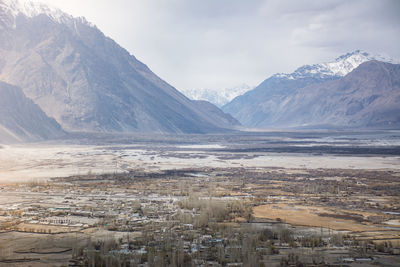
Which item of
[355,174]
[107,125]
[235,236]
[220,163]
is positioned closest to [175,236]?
[235,236]

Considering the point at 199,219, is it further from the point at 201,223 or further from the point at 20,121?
the point at 20,121

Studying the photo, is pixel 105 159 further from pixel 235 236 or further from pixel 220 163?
pixel 235 236

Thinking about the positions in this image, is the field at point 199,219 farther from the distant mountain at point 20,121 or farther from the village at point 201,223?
the distant mountain at point 20,121

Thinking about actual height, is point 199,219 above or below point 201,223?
above

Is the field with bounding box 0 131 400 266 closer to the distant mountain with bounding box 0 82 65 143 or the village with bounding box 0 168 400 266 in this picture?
the village with bounding box 0 168 400 266

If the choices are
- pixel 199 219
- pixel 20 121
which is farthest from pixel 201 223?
pixel 20 121

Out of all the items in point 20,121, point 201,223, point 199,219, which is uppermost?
point 20,121

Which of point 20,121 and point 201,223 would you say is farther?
point 20,121

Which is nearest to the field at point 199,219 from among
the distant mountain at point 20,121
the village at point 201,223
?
the village at point 201,223

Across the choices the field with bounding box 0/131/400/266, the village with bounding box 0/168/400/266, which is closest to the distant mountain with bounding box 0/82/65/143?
the field with bounding box 0/131/400/266
